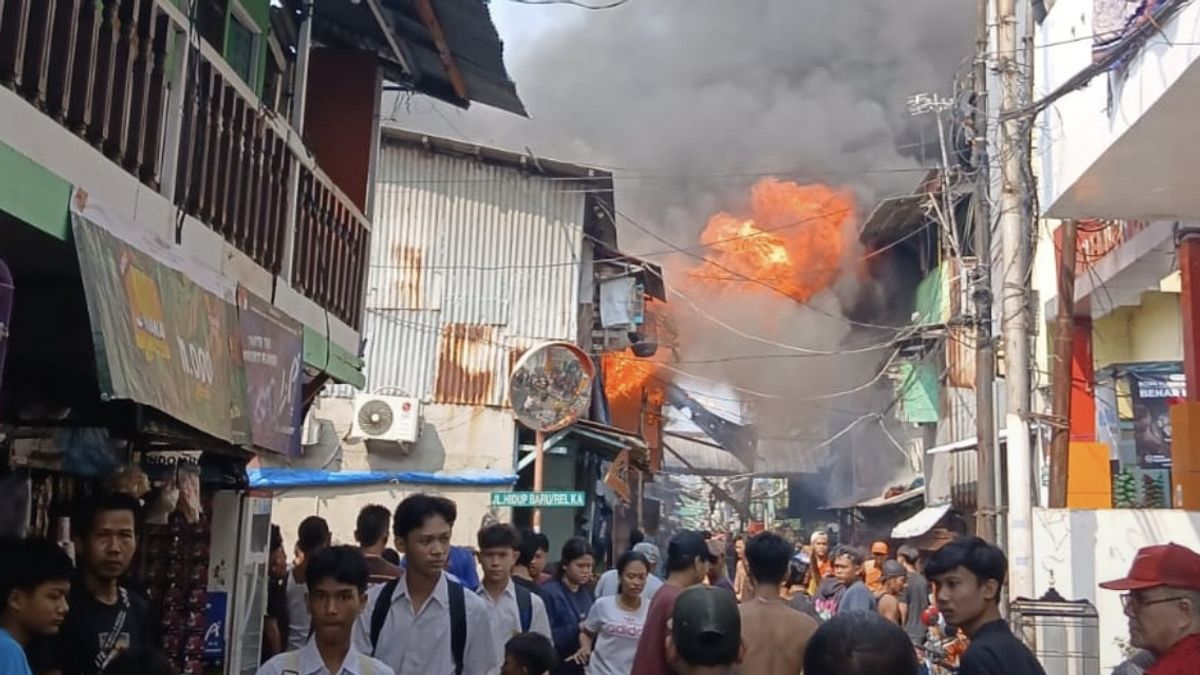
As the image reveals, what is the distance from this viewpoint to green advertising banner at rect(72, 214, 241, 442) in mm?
4266

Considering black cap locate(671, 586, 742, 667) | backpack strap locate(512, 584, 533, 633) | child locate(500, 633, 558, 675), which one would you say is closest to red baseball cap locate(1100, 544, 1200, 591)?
black cap locate(671, 586, 742, 667)

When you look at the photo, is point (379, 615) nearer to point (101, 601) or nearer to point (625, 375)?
point (101, 601)

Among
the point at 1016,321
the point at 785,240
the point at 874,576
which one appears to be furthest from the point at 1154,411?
the point at 785,240

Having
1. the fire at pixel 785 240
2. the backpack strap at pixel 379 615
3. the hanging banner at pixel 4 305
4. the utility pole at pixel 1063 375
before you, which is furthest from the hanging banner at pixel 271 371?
the fire at pixel 785 240

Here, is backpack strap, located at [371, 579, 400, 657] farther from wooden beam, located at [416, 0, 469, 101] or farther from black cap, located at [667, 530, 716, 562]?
wooden beam, located at [416, 0, 469, 101]

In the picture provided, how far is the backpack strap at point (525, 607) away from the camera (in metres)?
5.74

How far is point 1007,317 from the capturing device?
33.8ft

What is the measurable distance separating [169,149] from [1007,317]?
23.5 ft

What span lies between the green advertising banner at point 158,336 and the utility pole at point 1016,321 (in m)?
6.65

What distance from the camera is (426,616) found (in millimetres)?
4457

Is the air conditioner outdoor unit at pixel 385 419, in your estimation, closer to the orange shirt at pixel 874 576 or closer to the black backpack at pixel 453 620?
the orange shirt at pixel 874 576

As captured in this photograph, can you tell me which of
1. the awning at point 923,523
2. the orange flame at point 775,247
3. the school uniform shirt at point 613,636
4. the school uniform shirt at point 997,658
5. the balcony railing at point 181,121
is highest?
the orange flame at point 775,247

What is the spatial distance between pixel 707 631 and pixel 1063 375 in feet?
27.8

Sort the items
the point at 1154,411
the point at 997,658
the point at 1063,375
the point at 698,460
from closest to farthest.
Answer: the point at 997,658, the point at 1063,375, the point at 1154,411, the point at 698,460
